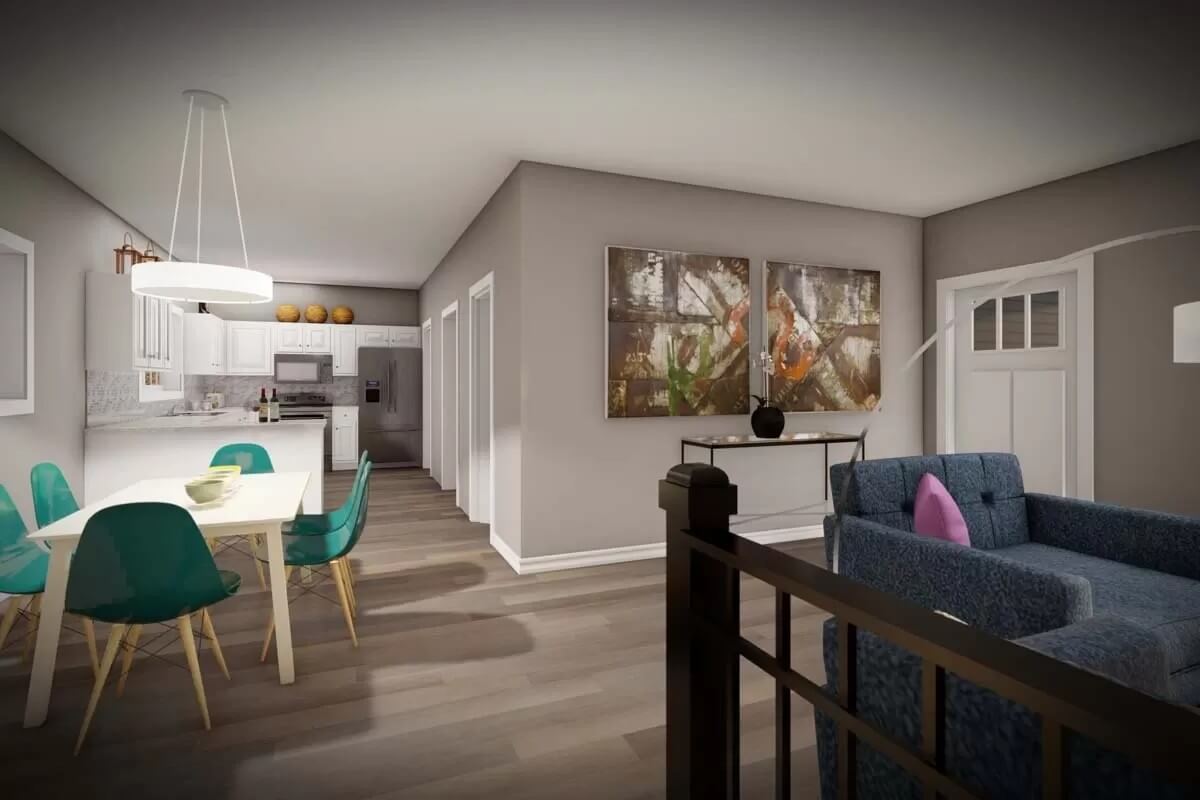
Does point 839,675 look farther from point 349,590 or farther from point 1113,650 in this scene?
point 349,590

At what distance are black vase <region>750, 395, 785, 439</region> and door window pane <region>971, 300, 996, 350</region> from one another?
6.04ft

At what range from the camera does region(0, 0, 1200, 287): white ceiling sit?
7.64ft

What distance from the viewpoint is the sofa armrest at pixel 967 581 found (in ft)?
5.95

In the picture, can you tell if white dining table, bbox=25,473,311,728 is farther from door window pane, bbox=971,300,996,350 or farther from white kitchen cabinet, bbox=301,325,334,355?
white kitchen cabinet, bbox=301,325,334,355

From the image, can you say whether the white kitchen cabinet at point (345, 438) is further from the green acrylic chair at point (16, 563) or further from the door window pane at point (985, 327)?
the door window pane at point (985, 327)

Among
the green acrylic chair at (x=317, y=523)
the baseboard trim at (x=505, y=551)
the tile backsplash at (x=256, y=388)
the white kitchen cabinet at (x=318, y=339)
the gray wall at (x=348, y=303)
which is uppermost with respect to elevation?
the gray wall at (x=348, y=303)

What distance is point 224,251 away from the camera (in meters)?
6.39

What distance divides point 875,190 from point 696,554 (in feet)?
13.6

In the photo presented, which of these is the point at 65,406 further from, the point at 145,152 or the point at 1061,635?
the point at 1061,635

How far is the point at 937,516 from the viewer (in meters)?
2.52

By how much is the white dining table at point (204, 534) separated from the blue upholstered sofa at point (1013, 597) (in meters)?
2.11

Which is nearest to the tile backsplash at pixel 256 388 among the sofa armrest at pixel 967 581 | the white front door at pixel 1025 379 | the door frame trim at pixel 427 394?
the door frame trim at pixel 427 394

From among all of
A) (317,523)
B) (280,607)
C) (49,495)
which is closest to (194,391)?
(49,495)

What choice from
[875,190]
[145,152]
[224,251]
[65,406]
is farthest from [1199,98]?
[224,251]
